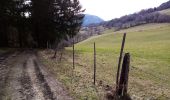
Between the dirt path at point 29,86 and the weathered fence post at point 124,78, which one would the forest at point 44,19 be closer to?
the dirt path at point 29,86

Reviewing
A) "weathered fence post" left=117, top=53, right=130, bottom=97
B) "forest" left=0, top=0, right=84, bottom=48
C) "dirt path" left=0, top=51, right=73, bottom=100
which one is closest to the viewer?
"dirt path" left=0, top=51, right=73, bottom=100

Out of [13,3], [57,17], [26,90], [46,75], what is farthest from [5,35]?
[26,90]

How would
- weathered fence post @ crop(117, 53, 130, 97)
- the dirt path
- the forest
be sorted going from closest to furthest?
the dirt path, weathered fence post @ crop(117, 53, 130, 97), the forest

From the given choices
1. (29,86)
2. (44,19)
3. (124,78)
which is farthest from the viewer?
(44,19)

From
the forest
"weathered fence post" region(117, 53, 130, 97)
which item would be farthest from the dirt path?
the forest

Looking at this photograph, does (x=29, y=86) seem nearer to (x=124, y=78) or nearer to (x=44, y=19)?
(x=124, y=78)

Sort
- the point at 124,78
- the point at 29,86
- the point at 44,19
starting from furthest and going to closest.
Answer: the point at 44,19 → the point at 29,86 → the point at 124,78

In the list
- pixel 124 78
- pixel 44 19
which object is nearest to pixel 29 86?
pixel 124 78

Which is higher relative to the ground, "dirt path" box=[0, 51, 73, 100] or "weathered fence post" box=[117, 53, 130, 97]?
"weathered fence post" box=[117, 53, 130, 97]

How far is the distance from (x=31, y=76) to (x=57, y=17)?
3916cm

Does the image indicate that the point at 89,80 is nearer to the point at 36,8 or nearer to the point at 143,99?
the point at 143,99

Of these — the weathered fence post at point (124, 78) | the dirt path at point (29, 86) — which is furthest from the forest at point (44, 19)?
A: the weathered fence post at point (124, 78)

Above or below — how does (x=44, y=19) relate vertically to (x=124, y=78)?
above

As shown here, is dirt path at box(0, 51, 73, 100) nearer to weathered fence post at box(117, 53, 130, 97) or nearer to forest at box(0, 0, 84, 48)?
weathered fence post at box(117, 53, 130, 97)
